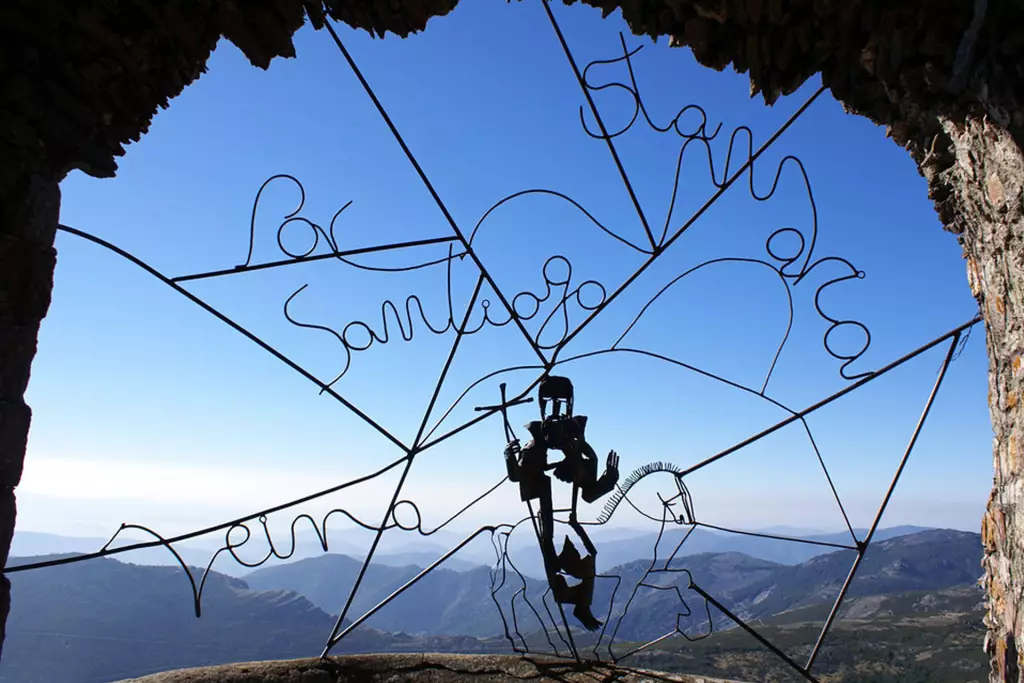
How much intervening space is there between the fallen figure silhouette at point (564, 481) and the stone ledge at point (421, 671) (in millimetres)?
404

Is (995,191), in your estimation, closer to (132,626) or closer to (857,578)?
(857,578)

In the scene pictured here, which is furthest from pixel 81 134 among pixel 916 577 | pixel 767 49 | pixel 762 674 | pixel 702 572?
pixel 702 572

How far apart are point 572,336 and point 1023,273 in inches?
57.8

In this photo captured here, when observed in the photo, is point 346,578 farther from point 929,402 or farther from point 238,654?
point 929,402

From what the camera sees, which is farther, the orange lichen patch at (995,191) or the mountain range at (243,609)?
the mountain range at (243,609)

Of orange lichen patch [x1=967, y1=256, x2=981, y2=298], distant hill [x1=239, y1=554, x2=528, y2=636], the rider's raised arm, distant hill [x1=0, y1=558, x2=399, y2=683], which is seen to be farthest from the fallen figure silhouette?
distant hill [x1=239, y1=554, x2=528, y2=636]

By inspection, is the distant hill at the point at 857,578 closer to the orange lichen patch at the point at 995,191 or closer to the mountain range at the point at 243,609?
the mountain range at the point at 243,609

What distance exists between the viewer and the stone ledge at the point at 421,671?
287 centimetres

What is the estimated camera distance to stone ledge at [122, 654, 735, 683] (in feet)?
9.42

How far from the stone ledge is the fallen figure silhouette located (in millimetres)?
404

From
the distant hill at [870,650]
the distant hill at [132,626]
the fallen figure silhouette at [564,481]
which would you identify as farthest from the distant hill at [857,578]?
the fallen figure silhouette at [564,481]

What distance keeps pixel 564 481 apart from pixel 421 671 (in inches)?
46.9

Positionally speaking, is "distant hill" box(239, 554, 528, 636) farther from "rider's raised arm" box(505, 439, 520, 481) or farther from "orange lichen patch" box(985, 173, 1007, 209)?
"orange lichen patch" box(985, 173, 1007, 209)

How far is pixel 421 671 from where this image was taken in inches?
121
